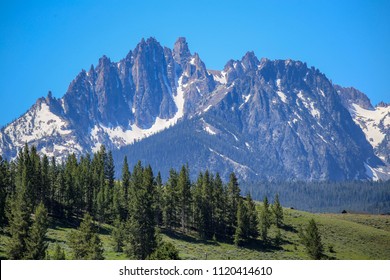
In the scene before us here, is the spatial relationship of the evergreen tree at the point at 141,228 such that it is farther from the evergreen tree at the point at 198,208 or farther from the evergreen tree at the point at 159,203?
the evergreen tree at the point at 198,208

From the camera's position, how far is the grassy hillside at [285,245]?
81.0 metres

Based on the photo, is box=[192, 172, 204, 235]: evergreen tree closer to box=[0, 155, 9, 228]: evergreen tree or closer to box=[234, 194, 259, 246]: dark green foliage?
box=[234, 194, 259, 246]: dark green foliage

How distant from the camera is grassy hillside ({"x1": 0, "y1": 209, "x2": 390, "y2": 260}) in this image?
8096cm

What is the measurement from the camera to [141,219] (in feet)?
261

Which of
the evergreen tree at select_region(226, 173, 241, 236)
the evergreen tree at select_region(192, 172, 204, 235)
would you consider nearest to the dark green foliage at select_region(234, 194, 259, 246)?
the evergreen tree at select_region(226, 173, 241, 236)

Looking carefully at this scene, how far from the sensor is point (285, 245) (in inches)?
3839

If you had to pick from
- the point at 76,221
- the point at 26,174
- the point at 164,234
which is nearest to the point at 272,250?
the point at 164,234

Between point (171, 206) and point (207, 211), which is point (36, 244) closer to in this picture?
point (171, 206)

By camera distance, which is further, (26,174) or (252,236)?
(252,236)

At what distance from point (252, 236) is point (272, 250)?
932cm

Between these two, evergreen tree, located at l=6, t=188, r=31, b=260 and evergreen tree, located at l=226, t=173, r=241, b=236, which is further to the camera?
evergreen tree, located at l=226, t=173, r=241, b=236
